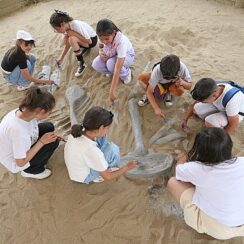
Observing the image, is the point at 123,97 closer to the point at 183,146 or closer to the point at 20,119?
the point at 183,146

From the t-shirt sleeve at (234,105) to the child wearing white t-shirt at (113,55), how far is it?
3.36 ft

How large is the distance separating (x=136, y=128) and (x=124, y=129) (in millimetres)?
132

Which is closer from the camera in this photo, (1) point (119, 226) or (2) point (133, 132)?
(1) point (119, 226)

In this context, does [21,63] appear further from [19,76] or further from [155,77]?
[155,77]

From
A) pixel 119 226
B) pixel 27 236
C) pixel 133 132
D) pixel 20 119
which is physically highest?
pixel 20 119

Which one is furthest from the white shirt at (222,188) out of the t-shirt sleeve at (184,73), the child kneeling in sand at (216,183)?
the t-shirt sleeve at (184,73)

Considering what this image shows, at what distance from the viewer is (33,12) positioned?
523cm

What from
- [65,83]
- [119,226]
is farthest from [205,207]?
[65,83]

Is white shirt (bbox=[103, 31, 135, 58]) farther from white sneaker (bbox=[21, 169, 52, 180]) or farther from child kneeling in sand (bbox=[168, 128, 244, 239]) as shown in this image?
child kneeling in sand (bbox=[168, 128, 244, 239])

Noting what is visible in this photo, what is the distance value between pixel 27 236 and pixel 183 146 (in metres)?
1.34

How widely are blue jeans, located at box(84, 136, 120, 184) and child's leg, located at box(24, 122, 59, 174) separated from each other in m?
0.38

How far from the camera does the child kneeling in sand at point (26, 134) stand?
82.8 inches

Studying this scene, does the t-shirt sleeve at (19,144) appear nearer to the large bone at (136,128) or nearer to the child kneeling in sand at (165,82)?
the large bone at (136,128)

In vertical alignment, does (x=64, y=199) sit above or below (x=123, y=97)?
below
